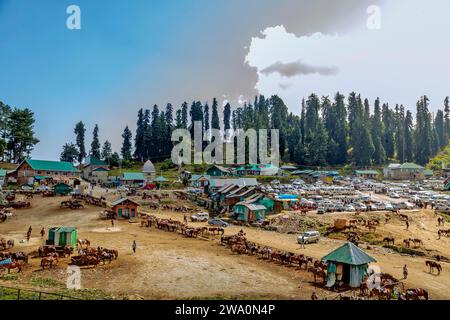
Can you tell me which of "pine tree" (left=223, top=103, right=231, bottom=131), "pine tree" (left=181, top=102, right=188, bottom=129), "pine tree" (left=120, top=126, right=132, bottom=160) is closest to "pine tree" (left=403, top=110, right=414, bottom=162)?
"pine tree" (left=223, top=103, right=231, bottom=131)

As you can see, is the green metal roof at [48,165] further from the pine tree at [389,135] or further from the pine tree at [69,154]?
the pine tree at [389,135]

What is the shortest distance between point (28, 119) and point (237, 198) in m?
82.4

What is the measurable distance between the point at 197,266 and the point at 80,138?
11616 cm

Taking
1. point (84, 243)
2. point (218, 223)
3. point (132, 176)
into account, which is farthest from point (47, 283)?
point (132, 176)

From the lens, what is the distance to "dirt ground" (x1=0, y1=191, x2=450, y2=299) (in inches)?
957

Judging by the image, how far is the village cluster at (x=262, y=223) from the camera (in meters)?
28.0

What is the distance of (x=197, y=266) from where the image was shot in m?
29.9

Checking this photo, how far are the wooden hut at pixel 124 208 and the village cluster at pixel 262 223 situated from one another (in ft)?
0.50

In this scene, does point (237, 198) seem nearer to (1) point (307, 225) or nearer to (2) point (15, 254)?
(1) point (307, 225)

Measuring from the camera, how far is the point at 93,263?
29938 millimetres

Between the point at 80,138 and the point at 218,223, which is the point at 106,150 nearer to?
the point at 80,138
